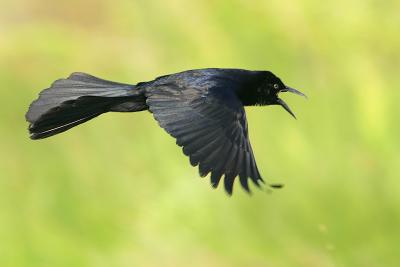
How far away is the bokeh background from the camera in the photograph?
2072 centimetres

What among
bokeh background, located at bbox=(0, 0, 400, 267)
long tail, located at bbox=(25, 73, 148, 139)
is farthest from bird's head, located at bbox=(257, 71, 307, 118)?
bokeh background, located at bbox=(0, 0, 400, 267)

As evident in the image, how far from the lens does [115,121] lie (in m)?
21.8

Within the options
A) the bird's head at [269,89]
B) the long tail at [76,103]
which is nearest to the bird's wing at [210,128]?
the long tail at [76,103]

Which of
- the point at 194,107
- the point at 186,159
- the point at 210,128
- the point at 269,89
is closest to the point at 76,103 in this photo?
the point at 194,107

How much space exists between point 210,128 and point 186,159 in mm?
8494

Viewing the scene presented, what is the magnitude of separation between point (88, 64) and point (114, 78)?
67 cm

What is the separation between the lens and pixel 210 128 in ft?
40.7

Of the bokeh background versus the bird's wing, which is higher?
the bokeh background

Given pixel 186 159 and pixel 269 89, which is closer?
pixel 269 89

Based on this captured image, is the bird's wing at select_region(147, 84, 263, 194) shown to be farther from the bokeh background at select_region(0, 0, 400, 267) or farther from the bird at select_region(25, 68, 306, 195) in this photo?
the bokeh background at select_region(0, 0, 400, 267)

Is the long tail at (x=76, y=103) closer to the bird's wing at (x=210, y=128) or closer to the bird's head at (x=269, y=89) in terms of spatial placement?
the bird's wing at (x=210, y=128)

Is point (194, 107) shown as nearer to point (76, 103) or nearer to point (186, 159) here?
point (76, 103)

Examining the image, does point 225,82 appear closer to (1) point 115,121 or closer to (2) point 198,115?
(2) point 198,115

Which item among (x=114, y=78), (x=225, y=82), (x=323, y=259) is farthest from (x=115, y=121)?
(x=225, y=82)
